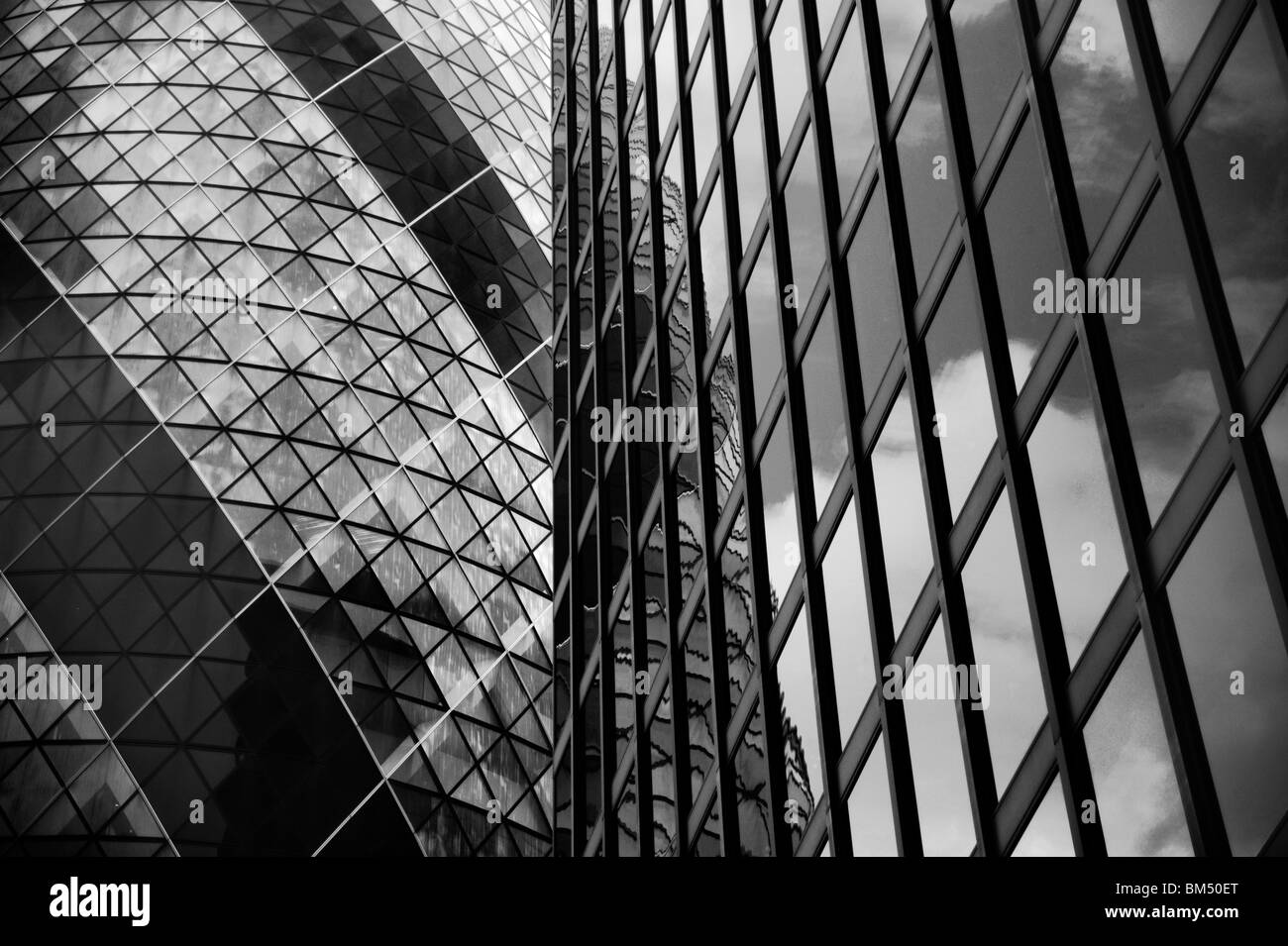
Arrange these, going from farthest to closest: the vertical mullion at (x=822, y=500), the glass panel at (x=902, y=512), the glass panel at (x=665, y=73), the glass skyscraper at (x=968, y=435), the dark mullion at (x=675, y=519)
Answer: the glass panel at (x=665, y=73) < the dark mullion at (x=675, y=519) < the vertical mullion at (x=822, y=500) < the glass panel at (x=902, y=512) < the glass skyscraper at (x=968, y=435)

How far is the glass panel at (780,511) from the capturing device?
1759 cm

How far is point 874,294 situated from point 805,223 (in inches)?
104

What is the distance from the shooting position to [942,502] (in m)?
13.4

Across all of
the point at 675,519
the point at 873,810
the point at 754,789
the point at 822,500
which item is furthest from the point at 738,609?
the point at 873,810

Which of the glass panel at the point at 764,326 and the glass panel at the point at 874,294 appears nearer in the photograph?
the glass panel at the point at 874,294

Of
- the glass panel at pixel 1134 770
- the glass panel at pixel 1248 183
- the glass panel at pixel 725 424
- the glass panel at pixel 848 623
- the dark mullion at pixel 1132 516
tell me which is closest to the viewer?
the glass panel at pixel 1248 183

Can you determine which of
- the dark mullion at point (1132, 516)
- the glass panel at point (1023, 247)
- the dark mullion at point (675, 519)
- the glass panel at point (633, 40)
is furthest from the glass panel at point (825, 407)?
the glass panel at point (633, 40)

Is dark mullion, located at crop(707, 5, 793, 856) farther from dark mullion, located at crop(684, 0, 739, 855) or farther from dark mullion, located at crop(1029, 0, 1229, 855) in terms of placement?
dark mullion, located at crop(1029, 0, 1229, 855)

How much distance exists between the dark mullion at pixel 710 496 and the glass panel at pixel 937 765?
5.49 metres

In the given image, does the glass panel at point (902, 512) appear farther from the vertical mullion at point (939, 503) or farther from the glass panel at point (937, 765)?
the glass panel at point (937, 765)

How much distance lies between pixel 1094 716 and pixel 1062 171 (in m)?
4.70

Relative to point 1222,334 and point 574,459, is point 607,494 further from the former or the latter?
point 1222,334

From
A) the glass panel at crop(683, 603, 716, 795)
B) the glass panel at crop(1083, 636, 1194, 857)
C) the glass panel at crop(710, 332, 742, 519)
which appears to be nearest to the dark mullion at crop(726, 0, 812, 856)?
the glass panel at crop(710, 332, 742, 519)

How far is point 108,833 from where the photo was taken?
39.8m
